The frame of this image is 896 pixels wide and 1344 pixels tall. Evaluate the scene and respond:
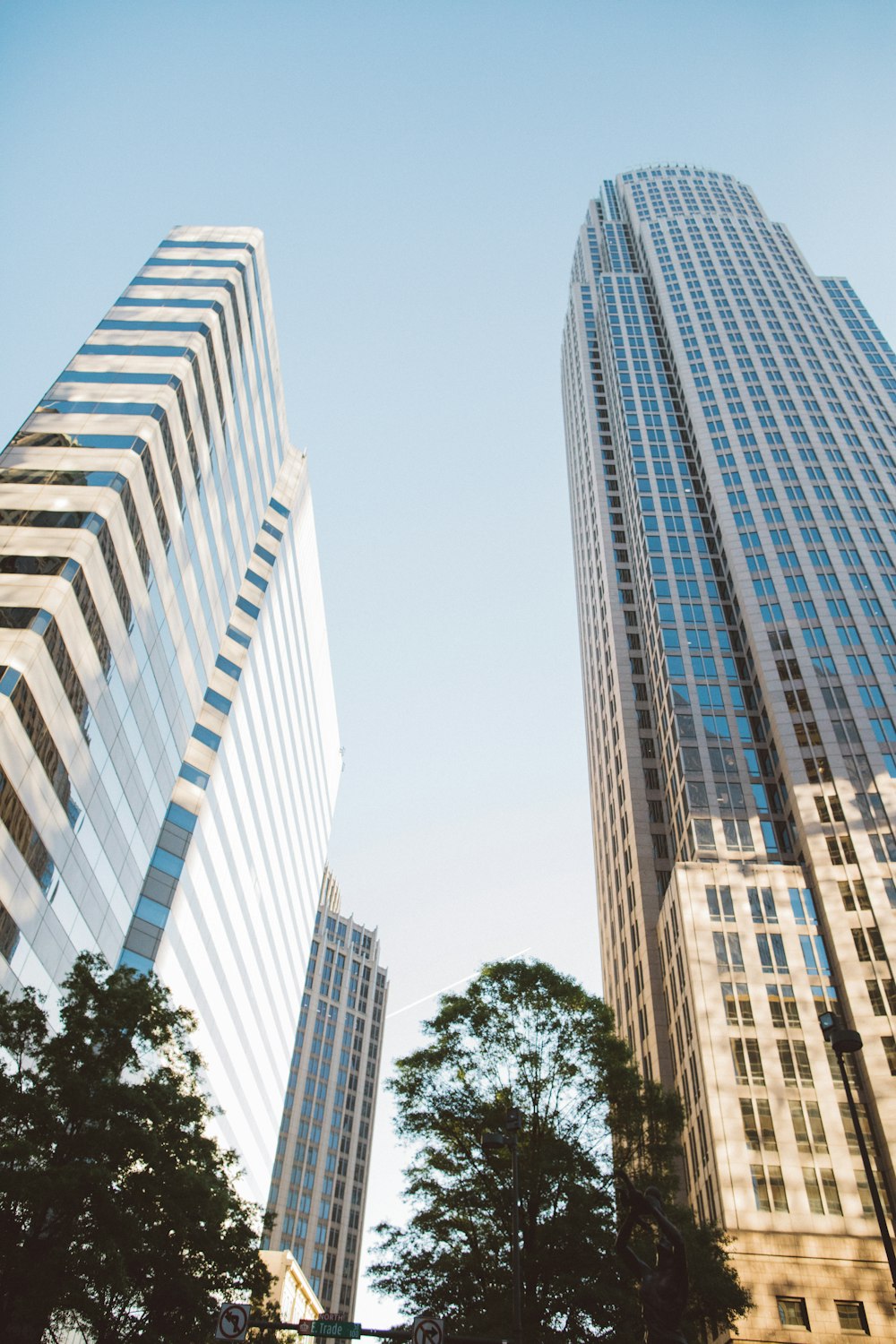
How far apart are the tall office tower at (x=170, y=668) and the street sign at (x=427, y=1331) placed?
20.5 meters

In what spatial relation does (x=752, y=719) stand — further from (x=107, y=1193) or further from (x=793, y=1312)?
(x=107, y=1193)

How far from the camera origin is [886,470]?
83.6 meters

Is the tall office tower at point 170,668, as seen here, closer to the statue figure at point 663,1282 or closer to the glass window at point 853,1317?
the statue figure at point 663,1282

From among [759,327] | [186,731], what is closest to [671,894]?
[186,731]

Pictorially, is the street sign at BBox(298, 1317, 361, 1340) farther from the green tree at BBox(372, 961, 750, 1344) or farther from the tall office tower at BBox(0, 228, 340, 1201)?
the tall office tower at BBox(0, 228, 340, 1201)

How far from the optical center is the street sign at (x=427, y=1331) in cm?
1725

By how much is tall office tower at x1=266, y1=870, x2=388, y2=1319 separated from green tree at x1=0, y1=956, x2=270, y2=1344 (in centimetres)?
9039

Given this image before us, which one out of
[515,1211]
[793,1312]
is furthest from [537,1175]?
[793,1312]

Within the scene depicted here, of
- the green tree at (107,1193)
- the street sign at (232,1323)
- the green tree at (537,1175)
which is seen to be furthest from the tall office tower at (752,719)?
the street sign at (232,1323)

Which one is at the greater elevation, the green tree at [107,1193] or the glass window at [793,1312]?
the glass window at [793,1312]

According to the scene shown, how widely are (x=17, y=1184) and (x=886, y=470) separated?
8649 centimetres

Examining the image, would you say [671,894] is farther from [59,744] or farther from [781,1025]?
[59,744]

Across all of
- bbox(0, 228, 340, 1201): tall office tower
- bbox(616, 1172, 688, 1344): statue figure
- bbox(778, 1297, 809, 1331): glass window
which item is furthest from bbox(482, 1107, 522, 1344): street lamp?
bbox(778, 1297, 809, 1331): glass window

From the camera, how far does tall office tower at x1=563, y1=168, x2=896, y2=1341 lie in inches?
1858
